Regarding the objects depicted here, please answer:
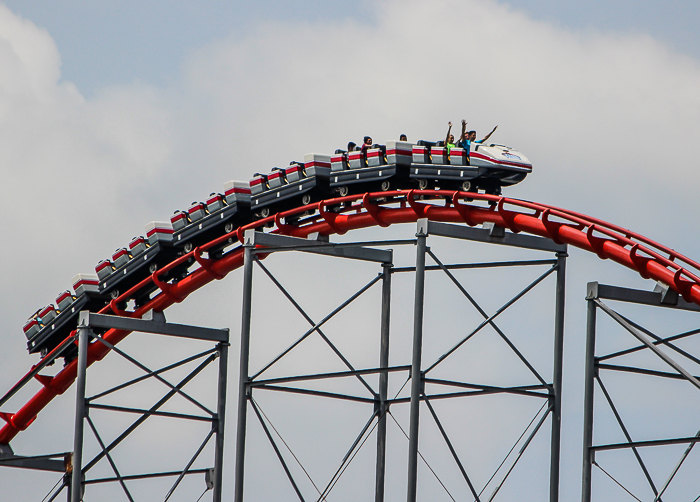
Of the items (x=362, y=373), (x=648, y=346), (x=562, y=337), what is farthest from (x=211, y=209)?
(x=648, y=346)

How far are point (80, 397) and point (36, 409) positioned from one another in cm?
431

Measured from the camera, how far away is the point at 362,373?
1734cm

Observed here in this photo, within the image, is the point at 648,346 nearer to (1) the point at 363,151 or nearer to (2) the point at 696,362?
(2) the point at 696,362

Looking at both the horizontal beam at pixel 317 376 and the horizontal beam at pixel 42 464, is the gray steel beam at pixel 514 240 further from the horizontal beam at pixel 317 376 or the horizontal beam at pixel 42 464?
the horizontal beam at pixel 42 464

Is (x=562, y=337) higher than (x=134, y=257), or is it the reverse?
(x=134, y=257)

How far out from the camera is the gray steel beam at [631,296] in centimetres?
1650

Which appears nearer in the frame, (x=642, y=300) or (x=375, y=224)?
(x=642, y=300)

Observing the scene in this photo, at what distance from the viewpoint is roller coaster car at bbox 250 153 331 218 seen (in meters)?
20.5

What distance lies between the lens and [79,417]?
20.2 meters

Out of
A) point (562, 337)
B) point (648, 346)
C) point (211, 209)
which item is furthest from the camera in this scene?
point (211, 209)

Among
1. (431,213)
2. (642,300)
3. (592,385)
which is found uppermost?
(431,213)

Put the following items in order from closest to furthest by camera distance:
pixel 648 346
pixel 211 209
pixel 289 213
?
1. pixel 648 346
2. pixel 289 213
3. pixel 211 209

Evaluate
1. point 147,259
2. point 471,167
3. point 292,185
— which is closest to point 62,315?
point 147,259

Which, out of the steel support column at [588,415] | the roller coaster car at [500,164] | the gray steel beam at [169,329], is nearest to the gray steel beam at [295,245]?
the roller coaster car at [500,164]
